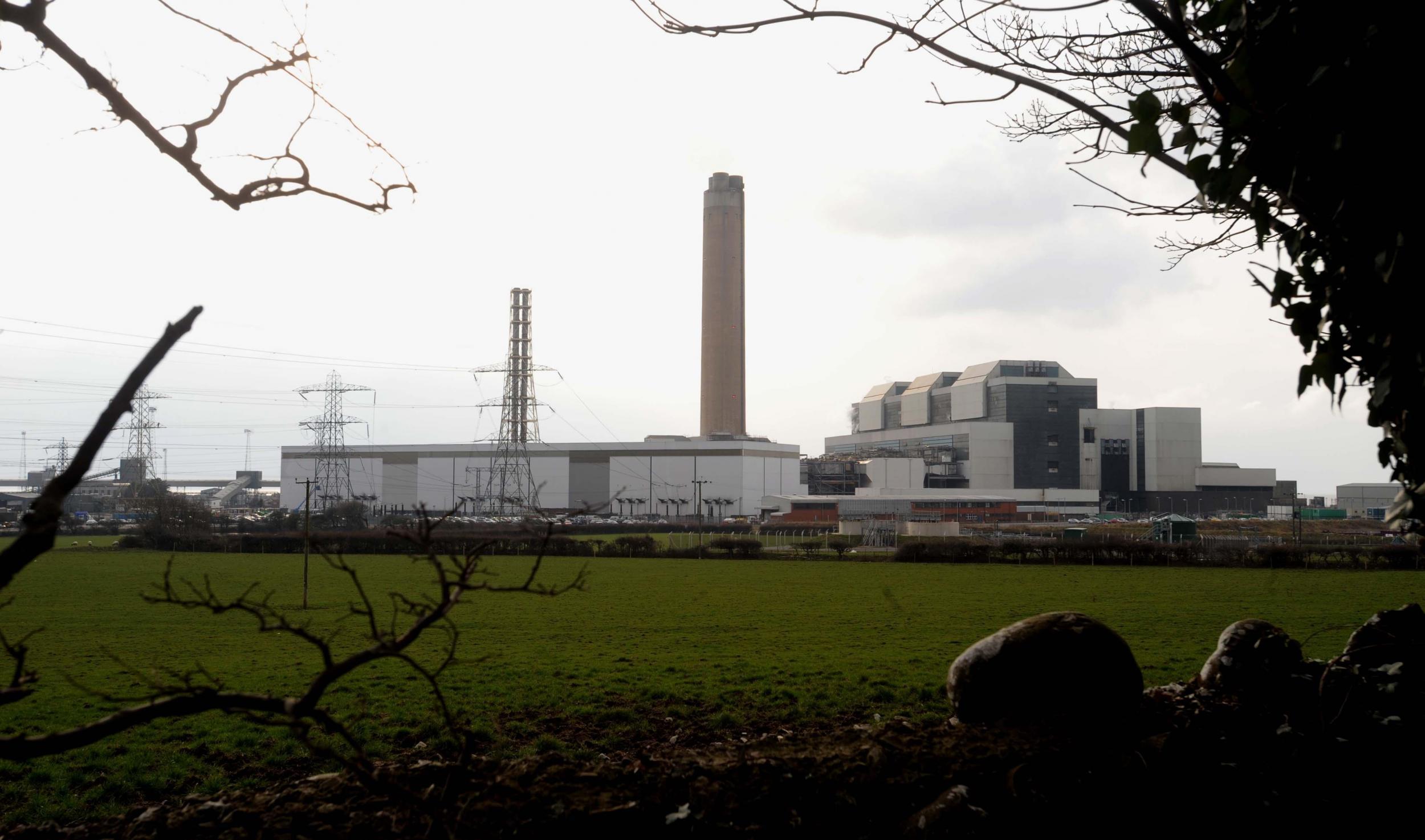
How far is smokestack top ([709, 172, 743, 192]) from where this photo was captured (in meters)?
87.8

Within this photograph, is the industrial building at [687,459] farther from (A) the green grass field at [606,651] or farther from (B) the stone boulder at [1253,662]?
(B) the stone boulder at [1253,662]

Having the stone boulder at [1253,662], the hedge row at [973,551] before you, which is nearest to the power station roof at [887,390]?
the hedge row at [973,551]

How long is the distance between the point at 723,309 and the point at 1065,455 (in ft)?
110

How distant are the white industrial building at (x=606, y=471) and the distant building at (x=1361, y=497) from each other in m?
50.8

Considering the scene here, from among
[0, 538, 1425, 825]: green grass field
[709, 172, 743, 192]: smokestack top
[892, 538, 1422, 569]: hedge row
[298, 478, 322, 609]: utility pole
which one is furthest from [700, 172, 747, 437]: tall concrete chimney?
[298, 478, 322, 609]: utility pole

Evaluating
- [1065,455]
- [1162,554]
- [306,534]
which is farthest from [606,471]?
[306,534]

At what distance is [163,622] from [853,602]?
14963 millimetres

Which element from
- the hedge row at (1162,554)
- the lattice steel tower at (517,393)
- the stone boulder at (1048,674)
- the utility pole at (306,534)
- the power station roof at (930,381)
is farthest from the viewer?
the power station roof at (930,381)

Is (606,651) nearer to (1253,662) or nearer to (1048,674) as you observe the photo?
(1048,674)

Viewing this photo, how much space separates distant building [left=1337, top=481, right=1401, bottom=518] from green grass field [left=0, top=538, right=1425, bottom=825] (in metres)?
63.3

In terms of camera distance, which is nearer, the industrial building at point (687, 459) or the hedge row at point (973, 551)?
the hedge row at point (973, 551)

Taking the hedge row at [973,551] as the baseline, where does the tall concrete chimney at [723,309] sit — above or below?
above

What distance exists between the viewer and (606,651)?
50.6 ft

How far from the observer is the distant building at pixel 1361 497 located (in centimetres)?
8894
